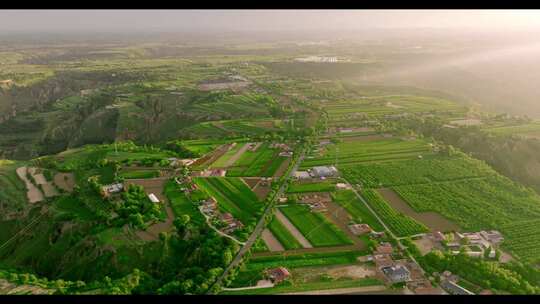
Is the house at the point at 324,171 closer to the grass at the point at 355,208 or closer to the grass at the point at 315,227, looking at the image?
the grass at the point at 355,208

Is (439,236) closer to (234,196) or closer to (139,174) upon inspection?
(234,196)

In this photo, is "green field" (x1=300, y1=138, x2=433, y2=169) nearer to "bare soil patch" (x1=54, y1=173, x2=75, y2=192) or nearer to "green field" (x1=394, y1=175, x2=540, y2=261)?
"green field" (x1=394, y1=175, x2=540, y2=261)

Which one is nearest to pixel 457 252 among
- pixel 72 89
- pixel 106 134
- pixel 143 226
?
pixel 143 226

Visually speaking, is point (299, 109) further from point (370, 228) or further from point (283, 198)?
point (370, 228)

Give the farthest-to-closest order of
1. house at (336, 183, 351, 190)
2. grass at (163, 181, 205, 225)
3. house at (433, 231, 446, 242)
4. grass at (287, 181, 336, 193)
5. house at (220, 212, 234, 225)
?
1. house at (336, 183, 351, 190)
2. grass at (287, 181, 336, 193)
3. grass at (163, 181, 205, 225)
4. house at (220, 212, 234, 225)
5. house at (433, 231, 446, 242)

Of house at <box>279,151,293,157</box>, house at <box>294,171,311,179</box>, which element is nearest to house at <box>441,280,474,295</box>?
house at <box>294,171,311,179</box>

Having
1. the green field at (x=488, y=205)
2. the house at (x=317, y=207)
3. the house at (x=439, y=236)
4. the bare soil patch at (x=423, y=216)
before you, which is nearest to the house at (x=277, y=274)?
the house at (x=317, y=207)
